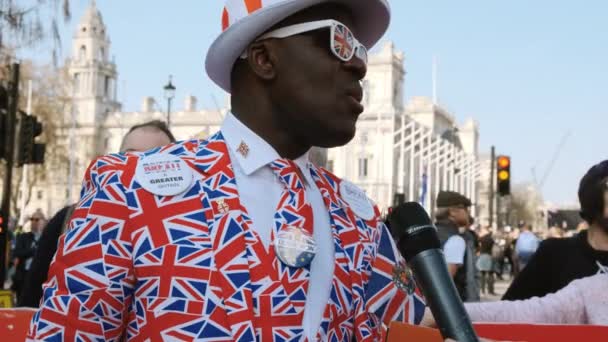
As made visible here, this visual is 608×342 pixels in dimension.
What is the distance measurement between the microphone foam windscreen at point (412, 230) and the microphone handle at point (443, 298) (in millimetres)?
28

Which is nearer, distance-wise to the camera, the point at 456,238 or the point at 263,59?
the point at 263,59

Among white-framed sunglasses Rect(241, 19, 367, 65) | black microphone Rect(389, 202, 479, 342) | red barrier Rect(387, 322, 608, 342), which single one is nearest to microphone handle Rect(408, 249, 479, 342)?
black microphone Rect(389, 202, 479, 342)

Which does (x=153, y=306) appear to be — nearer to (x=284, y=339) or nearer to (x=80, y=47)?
(x=284, y=339)

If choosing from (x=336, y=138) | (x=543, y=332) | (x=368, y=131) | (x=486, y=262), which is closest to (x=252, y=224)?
(x=336, y=138)

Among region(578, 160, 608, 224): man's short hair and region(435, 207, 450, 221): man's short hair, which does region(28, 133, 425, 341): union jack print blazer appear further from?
region(435, 207, 450, 221): man's short hair

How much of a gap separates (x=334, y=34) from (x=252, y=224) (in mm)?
393

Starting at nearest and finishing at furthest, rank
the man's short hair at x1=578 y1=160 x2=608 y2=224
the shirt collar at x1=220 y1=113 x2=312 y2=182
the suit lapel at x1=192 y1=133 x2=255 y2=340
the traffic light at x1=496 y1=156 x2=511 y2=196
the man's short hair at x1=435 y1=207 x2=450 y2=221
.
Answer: the suit lapel at x1=192 y1=133 x2=255 y2=340 < the shirt collar at x1=220 y1=113 x2=312 y2=182 < the man's short hair at x1=578 y1=160 x2=608 y2=224 < the man's short hair at x1=435 y1=207 x2=450 y2=221 < the traffic light at x1=496 y1=156 x2=511 y2=196

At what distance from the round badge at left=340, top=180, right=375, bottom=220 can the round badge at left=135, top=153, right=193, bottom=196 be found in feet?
1.14

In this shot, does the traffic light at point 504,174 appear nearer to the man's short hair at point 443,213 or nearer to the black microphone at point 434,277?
the man's short hair at point 443,213

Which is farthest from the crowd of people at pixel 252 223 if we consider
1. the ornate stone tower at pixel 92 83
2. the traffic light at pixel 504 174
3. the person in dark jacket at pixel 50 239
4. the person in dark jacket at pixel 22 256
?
the ornate stone tower at pixel 92 83

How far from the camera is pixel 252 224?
5.30 feet

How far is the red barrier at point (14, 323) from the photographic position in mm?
3174

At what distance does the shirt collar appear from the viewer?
1708 millimetres

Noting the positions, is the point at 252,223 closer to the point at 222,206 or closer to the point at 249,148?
the point at 222,206
